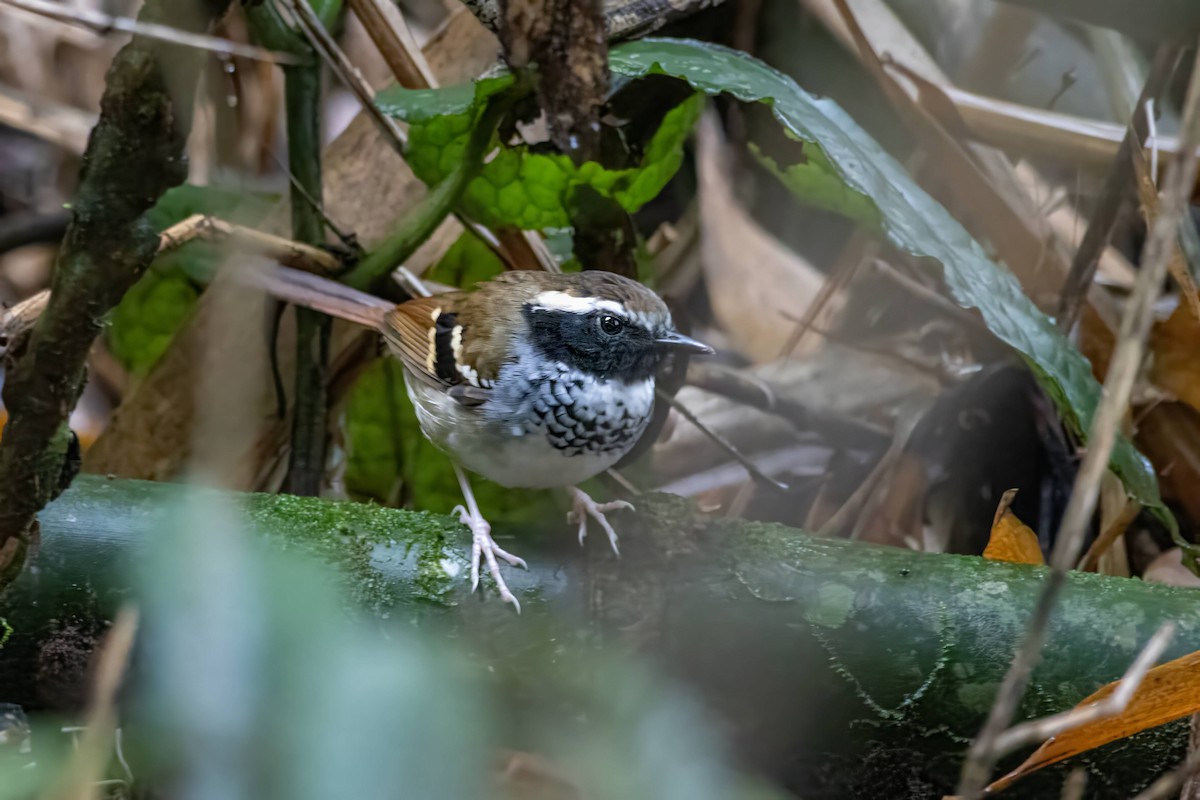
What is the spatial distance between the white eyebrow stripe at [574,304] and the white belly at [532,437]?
0.17m

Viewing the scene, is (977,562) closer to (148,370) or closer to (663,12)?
(663,12)

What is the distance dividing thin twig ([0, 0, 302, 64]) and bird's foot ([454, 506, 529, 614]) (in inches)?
37.6

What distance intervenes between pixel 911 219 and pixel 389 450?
169 cm

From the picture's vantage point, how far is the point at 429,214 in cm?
269

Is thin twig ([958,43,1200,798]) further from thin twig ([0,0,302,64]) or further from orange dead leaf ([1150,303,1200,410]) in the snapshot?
orange dead leaf ([1150,303,1200,410])

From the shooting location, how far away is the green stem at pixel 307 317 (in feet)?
9.86

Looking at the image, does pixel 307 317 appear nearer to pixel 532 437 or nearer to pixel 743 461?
pixel 532 437

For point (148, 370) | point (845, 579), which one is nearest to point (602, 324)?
point (845, 579)

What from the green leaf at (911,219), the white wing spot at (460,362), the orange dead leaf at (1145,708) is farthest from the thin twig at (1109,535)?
the white wing spot at (460,362)

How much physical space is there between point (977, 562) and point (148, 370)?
256 cm

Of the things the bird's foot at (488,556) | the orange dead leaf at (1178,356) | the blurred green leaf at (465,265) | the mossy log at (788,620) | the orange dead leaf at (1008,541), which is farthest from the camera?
the blurred green leaf at (465,265)

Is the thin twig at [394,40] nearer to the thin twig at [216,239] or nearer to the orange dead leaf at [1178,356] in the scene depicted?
the thin twig at [216,239]

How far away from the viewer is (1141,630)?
1.84 metres

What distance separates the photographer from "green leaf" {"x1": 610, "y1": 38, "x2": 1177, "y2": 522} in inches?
83.6
